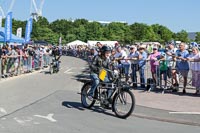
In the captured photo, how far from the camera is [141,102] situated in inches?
473

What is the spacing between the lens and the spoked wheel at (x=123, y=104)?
9.56 meters

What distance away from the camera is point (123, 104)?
9805 millimetres

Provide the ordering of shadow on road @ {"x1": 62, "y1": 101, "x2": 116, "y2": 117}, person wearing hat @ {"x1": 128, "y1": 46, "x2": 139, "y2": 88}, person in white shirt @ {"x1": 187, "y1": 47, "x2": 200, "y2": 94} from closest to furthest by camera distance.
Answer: shadow on road @ {"x1": 62, "y1": 101, "x2": 116, "y2": 117} → person in white shirt @ {"x1": 187, "y1": 47, "x2": 200, "y2": 94} → person wearing hat @ {"x1": 128, "y1": 46, "x2": 139, "y2": 88}

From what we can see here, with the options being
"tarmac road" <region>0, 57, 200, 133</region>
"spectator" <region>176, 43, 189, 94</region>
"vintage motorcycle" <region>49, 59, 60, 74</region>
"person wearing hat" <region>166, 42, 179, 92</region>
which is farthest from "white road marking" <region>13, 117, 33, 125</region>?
"vintage motorcycle" <region>49, 59, 60, 74</region>

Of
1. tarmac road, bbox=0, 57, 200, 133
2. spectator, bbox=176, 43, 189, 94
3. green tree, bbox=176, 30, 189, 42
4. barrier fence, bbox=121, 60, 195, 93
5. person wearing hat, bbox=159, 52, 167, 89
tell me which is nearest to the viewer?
tarmac road, bbox=0, 57, 200, 133

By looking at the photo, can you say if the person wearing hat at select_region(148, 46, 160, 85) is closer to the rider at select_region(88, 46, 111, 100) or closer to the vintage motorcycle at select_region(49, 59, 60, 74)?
the rider at select_region(88, 46, 111, 100)

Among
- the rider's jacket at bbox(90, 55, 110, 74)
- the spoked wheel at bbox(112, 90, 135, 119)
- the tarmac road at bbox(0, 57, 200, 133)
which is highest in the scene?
the rider's jacket at bbox(90, 55, 110, 74)

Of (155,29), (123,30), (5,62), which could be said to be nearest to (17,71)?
(5,62)

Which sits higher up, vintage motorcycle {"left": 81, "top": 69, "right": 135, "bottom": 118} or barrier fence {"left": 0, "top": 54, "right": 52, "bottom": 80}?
barrier fence {"left": 0, "top": 54, "right": 52, "bottom": 80}

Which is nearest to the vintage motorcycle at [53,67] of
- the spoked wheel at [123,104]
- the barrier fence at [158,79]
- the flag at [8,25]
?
the flag at [8,25]

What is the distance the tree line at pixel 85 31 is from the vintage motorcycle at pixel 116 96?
88.4m

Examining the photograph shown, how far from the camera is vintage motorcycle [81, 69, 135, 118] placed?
9.65 m

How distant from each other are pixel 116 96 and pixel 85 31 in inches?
3724

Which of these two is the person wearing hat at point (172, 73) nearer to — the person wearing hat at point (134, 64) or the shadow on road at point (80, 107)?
the person wearing hat at point (134, 64)
